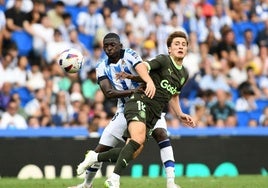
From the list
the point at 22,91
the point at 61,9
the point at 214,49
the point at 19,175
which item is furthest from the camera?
the point at 214,49

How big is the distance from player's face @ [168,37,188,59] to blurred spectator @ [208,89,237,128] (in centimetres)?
830

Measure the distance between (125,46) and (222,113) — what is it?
2.92m

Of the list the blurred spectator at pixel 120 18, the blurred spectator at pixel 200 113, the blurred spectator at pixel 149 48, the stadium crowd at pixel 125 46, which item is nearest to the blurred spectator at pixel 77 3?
the stadium crowd at pixel 125 46

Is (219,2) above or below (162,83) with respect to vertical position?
above

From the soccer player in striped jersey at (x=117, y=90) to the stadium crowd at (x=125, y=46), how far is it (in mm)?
5180

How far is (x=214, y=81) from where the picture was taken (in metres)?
22.2

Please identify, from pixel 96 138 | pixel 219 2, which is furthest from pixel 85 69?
pixel 219 2

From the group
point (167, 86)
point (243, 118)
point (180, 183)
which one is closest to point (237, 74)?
point (243, 118)

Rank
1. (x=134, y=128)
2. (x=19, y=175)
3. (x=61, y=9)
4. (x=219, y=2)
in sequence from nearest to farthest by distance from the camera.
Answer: (x=134, y=128)
(x=19, y=175)
(x=61, y=9)
(x=219, y=2)

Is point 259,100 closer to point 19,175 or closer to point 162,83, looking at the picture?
point 19,175

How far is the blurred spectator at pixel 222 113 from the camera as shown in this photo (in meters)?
21.0

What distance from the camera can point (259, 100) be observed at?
2242 centimetres

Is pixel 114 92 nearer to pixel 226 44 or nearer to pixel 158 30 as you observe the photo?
pixel 158 30

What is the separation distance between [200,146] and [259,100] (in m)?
4.29
